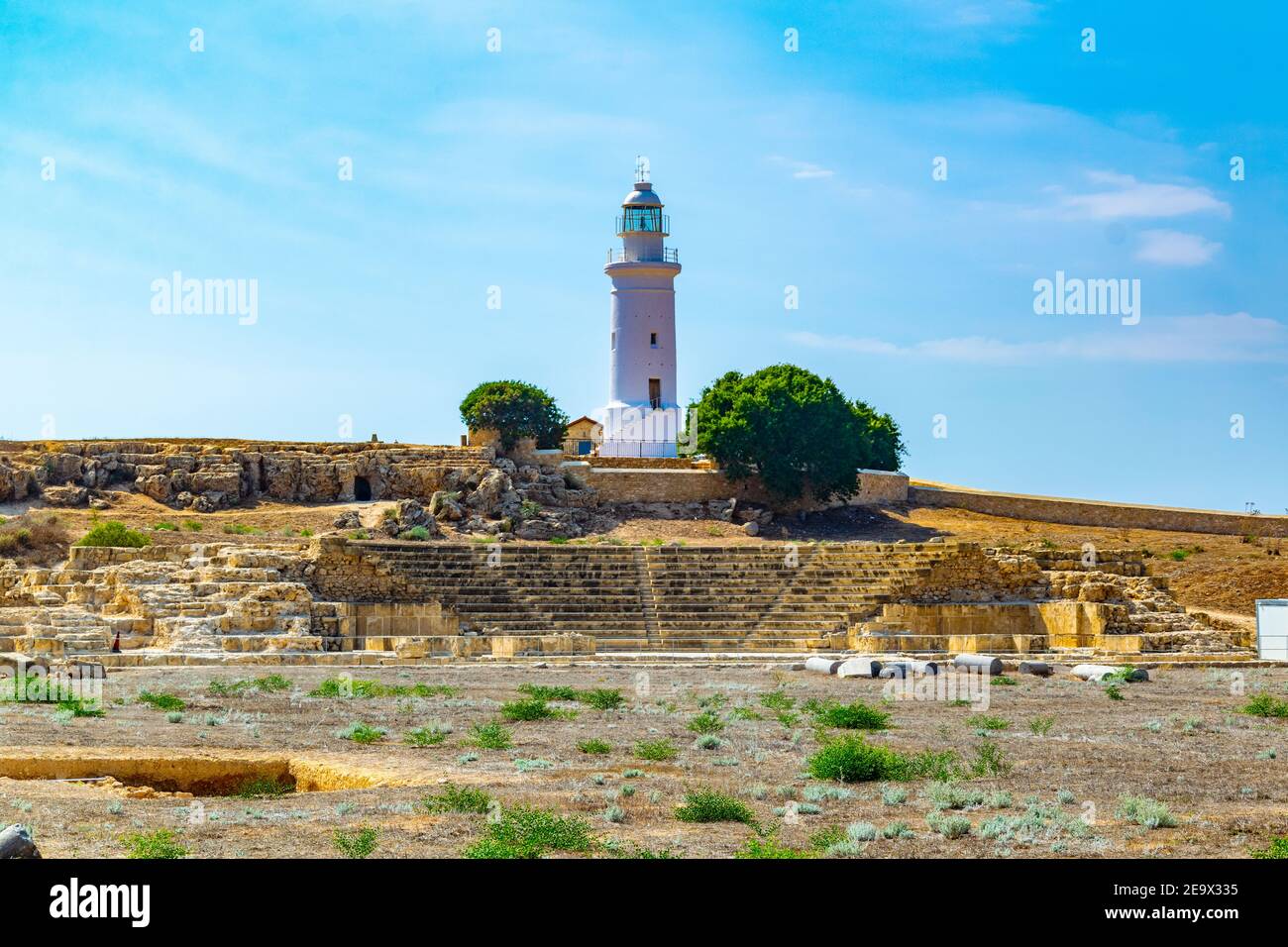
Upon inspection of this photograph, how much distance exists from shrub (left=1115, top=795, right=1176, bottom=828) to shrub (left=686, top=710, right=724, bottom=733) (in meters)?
5.73

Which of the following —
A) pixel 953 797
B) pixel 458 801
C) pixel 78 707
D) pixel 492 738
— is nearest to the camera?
pixel 458 801

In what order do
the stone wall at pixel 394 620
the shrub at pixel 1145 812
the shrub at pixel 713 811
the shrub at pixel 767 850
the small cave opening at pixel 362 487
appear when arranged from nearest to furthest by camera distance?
the shrub at pixel 767 850 → the shrub at pixel 1145 812 → the shrub at pixel 713 811 → the stone wall at pixel 394 620 → the small cave opening at pixel 362 487

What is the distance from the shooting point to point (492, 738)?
14469 mm

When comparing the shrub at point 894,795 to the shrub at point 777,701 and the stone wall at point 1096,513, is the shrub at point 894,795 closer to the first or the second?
the shrub at point 777,701

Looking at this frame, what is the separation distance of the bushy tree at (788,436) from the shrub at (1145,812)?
135 ft

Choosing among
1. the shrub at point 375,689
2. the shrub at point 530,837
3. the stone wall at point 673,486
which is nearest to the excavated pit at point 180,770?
the shrub at point 530,837

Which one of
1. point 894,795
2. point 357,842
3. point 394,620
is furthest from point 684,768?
point 394,620

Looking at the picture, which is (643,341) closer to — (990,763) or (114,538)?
(114,538)

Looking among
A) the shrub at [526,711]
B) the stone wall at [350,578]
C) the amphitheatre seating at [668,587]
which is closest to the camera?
the shrub at [526,711]

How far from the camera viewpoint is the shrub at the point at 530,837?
27.4ft

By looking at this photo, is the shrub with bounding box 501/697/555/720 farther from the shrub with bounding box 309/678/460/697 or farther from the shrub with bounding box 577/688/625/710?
the shrub with bounding box 309/678/460/697

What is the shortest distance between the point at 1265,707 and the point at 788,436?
3428 cm
